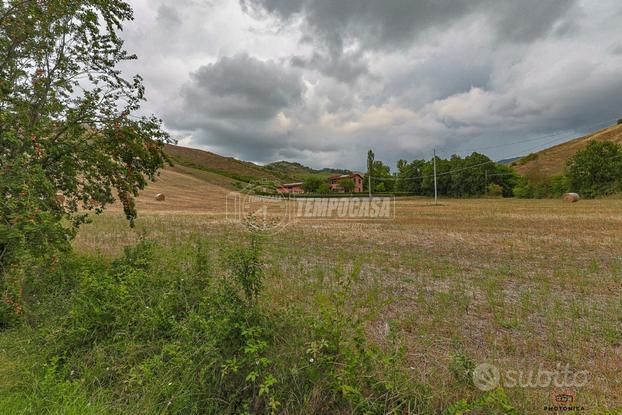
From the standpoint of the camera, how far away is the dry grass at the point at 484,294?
317 cm

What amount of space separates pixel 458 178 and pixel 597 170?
970 inches

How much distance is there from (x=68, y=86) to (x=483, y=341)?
27.5 ft

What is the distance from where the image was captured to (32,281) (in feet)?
14.6

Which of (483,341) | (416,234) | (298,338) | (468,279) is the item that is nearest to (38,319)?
(298,338)

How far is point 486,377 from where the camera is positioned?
2.64 meters

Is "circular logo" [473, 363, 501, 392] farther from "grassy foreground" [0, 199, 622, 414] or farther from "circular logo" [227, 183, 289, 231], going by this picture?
"circular logo" [227, 183, 289, 231]

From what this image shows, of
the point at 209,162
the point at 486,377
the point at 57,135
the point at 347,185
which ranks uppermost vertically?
the point at 209,162

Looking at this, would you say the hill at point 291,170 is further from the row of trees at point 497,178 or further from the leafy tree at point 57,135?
the leafy tree at point 57,135

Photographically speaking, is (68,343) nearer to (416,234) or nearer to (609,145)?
(416,234)

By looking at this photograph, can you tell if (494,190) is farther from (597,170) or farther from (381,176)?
(381,176)

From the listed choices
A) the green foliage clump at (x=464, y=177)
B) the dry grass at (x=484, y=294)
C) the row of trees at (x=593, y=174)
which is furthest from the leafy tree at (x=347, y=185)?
the dry grass at (x=484, y=294)

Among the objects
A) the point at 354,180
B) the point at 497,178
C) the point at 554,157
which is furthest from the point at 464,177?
the point at 554,157

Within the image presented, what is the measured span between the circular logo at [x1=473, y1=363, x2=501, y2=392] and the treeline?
215 feet

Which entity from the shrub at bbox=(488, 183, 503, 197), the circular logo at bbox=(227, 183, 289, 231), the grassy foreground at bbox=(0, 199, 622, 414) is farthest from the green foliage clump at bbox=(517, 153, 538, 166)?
the grassy foreground at bbox=(0, 199, 622, 414)
